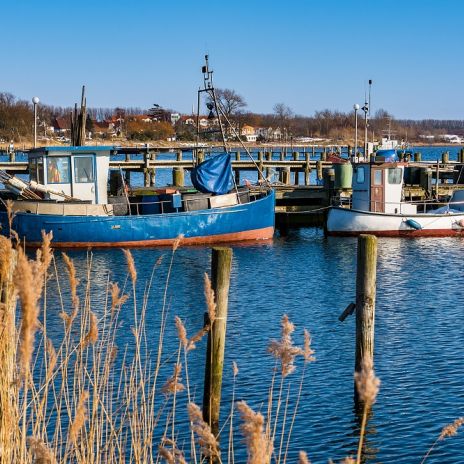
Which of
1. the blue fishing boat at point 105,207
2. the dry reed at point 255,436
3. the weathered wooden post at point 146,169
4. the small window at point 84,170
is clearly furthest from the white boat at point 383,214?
the dry reed at point 255,436

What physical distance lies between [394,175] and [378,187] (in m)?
0.69

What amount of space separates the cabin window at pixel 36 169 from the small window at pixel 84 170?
1119 millimetres

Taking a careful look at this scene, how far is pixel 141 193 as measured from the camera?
33.5 metres

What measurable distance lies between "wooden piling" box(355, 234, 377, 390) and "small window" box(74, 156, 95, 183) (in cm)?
1959

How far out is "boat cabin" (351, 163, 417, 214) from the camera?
31641mm

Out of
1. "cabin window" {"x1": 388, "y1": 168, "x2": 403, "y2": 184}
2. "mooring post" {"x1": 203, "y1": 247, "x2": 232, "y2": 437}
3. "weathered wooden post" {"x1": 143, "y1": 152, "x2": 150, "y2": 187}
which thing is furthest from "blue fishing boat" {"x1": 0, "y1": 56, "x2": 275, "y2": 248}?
"mooring post" {"x1": 203, "y1": 247, "x2": 232, "y2": 437}

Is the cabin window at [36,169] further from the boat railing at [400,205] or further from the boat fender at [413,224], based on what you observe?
the boat fender at [413,224]

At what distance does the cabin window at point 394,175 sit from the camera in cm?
3170

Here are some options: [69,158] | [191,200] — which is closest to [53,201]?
[69,158]

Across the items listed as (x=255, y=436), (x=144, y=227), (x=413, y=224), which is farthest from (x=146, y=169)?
(x=255, y=436)

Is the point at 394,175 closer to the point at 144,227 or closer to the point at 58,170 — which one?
the point at 144,227

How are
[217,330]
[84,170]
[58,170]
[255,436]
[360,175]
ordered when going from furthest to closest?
[360,175] < [84,170] < [58,170] < [217,330] < [255,436]

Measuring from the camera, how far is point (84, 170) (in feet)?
97.6

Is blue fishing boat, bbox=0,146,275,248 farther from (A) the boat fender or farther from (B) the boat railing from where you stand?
(A) the boat fender
